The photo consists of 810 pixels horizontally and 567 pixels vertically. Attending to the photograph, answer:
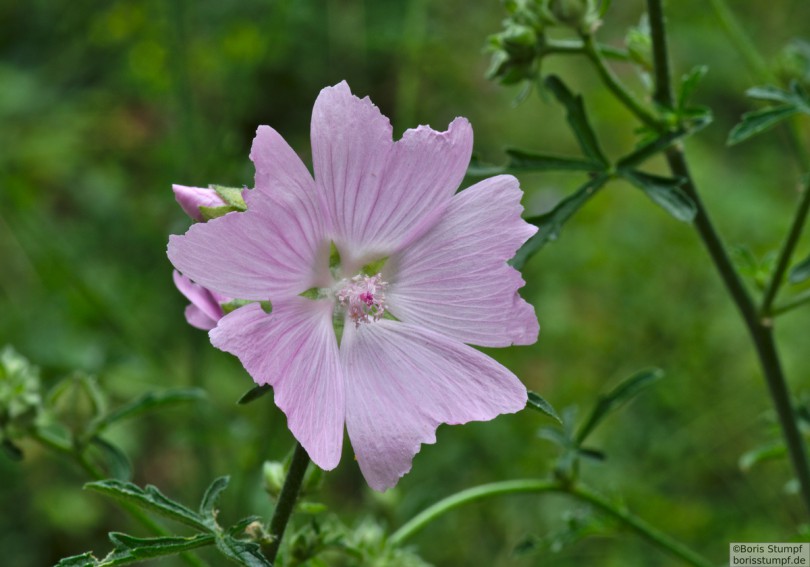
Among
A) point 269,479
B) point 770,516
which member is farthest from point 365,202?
point 770,516

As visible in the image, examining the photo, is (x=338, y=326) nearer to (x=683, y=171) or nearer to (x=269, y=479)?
(x=269, y=479)

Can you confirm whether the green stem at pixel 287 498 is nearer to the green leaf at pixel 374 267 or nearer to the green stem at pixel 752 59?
the green leaf at pixel 374 267

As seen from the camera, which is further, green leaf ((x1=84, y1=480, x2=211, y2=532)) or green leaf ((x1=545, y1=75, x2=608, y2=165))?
green leaf ((x1=545, y1=75, x2=608, y2=165))

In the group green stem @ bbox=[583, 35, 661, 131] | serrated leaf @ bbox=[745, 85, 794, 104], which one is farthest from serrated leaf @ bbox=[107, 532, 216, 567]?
serrated leaf @ bbox=[745, 85, 794, 104]

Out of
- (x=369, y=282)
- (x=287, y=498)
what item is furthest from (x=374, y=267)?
(x=287, y=498)

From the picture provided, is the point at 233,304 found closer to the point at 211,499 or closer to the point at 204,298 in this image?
the point at 204,298

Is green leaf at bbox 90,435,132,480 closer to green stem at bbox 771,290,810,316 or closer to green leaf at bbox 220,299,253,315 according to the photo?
green leaf at bbox 220,299,253,315

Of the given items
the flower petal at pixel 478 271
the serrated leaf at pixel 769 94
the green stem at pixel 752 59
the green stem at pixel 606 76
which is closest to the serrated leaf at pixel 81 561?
the flower petal at pixel 478 271
